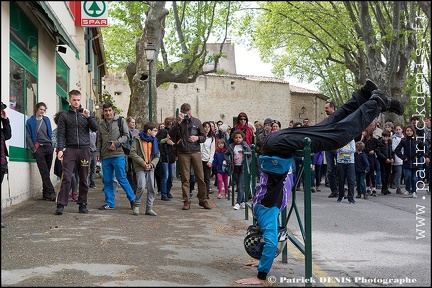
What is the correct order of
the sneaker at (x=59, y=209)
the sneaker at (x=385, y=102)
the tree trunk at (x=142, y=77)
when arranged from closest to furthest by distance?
1. the sneaker at (x=385, y=102)
2. the tree trunk at (x=142, y=77)
3. the sneaker at (x=59, y=209)

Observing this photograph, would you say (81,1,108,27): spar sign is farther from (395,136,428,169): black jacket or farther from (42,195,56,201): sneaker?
(395,136,428,169): black jacket

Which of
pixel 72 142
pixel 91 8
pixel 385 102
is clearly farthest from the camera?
pixel 72 142

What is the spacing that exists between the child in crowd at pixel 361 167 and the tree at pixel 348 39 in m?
1.45

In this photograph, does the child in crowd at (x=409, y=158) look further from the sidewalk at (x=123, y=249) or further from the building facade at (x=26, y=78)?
the building facade at (x=26, y=78)

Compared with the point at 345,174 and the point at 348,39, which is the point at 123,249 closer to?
the point at 345,174

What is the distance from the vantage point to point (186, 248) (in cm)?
640

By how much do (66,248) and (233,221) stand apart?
11.4 feet

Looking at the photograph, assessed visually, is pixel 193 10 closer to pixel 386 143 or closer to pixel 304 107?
pixel 386 143

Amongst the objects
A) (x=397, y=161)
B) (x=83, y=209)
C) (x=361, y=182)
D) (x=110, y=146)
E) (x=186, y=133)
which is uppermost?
(x=186, y=133)

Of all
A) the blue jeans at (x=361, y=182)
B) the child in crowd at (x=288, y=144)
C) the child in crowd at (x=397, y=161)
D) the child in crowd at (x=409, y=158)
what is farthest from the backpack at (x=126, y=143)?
the child in crowd at (x=397, y=161)

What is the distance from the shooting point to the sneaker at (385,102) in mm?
4258

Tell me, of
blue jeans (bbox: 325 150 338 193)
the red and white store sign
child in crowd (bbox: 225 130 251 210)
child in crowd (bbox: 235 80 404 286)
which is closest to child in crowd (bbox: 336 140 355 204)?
blue jeans (bbox: 325 150 338 193)

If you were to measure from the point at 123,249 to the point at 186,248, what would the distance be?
0.68 m

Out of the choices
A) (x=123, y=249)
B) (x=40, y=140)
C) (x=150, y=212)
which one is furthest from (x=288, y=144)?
(x=40, y=140)
